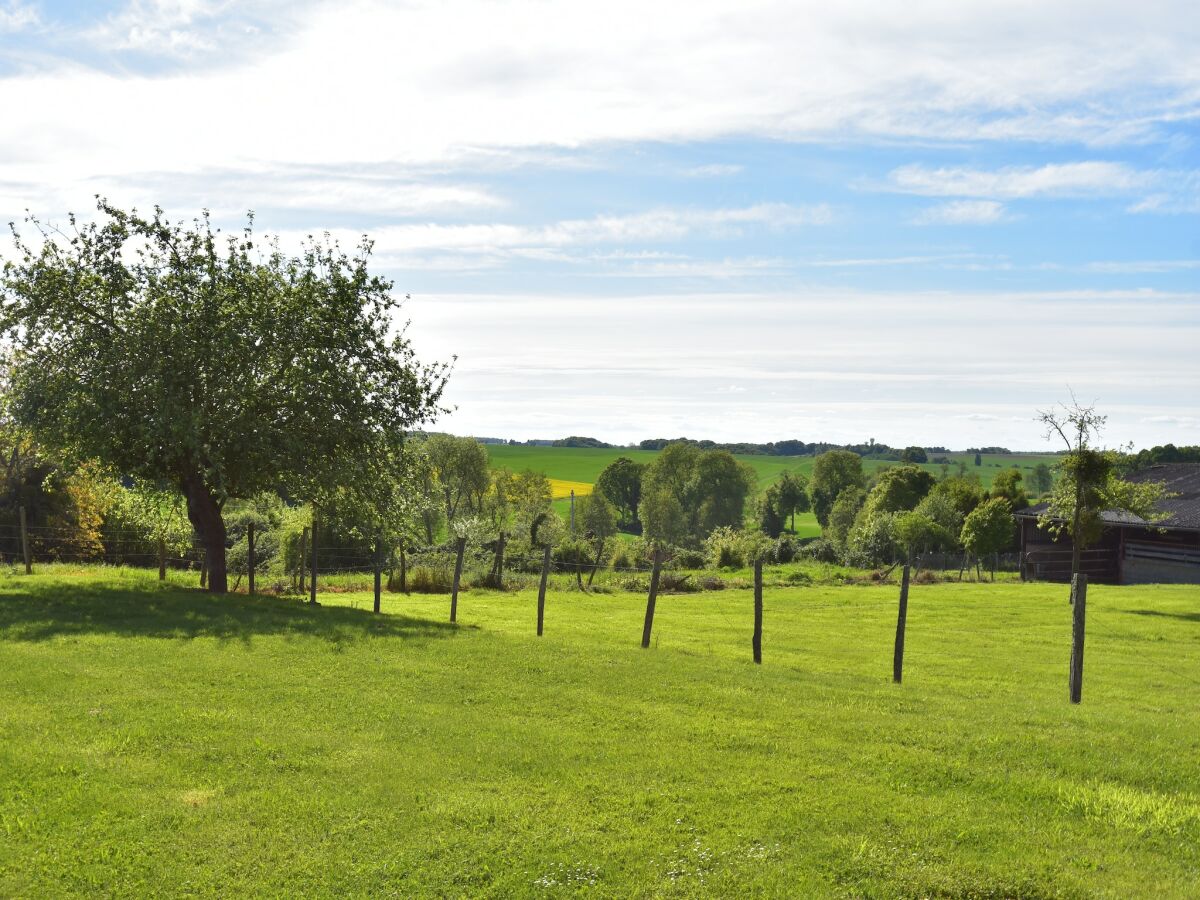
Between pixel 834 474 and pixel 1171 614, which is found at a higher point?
pixel 834 474

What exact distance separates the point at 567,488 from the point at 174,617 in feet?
450

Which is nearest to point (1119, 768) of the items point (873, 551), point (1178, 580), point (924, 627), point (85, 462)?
point (924, 627)

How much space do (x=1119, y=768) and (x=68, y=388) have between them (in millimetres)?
25534

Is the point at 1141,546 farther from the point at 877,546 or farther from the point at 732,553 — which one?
the point at 732,553

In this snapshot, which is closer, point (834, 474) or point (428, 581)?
point (428, 581)

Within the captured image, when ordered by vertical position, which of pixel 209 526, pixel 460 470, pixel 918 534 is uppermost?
pixel 460 470

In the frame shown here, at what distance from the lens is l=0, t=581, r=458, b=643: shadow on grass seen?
2003cm

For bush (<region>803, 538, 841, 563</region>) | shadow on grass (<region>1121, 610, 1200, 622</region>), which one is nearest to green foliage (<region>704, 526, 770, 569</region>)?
bush (<region>803, 538, 841, 563</region>)

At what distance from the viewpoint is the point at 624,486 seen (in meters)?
145

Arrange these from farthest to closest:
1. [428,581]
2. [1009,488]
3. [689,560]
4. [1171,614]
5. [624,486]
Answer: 1. [624,486]
2. [1009,488]
3. [689,560]
4. [428,581]
5. [1171,614]

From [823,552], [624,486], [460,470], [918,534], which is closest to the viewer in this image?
[918,534]

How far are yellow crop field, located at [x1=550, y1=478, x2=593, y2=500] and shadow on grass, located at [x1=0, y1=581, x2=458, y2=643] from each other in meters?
127

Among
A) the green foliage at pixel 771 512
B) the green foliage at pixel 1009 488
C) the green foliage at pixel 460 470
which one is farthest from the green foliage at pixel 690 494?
the green foliage at pixel 1009 488

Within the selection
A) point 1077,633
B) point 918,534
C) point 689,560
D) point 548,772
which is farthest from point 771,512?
point 548,772
